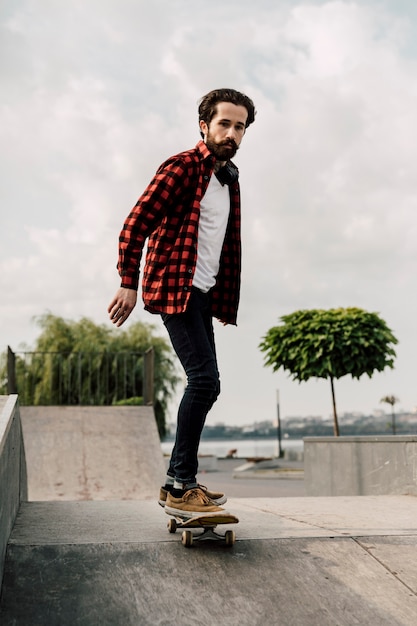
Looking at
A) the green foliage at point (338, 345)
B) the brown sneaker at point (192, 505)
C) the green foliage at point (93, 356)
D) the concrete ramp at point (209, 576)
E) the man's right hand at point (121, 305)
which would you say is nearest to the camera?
the concrete ramp at point (209, 576)

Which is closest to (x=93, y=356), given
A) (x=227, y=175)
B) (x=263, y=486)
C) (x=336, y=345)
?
(x=263, y=486)

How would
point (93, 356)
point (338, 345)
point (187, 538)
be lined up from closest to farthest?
point (187, 538) < point (338, 345) < point (93, 356)

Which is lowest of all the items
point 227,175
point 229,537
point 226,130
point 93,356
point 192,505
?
point 229,537

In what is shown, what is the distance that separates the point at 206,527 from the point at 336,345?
1407 centimetres

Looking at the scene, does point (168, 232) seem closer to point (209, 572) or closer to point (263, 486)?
point (209, 572)

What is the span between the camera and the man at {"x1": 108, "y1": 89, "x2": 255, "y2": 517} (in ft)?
9.71

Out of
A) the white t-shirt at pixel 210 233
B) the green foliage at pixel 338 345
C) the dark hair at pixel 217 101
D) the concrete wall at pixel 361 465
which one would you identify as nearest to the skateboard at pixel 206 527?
the white t-shirt at pixel 210 233

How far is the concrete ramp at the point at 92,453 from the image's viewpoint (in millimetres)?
9641

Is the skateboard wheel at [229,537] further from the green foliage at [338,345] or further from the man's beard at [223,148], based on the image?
the green foliage at [338,345]

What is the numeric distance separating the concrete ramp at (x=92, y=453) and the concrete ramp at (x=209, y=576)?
21.8ft

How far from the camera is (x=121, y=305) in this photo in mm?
2912

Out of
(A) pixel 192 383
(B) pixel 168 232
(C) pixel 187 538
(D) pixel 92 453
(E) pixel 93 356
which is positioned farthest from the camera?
(E) pixel 93 356

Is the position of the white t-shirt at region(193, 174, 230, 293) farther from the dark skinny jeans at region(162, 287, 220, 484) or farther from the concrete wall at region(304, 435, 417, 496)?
the concrete wall at region(304, 435, 417, 496)

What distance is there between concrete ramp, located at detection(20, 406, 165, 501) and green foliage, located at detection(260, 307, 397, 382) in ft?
17.8
